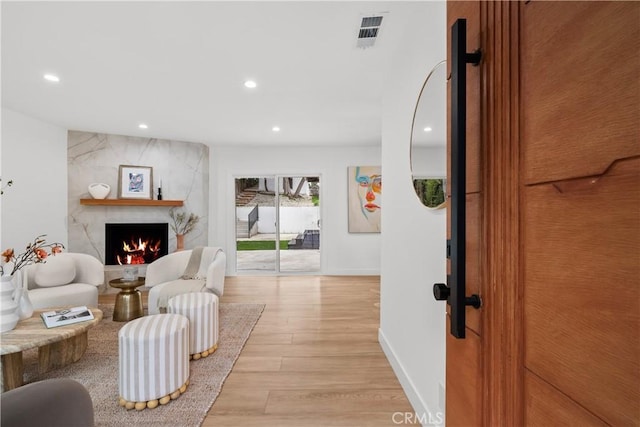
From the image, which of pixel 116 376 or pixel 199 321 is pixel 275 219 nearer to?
pixel 199 321

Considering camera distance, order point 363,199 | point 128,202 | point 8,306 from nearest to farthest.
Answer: point 8,306
point 128,202
point 363,199

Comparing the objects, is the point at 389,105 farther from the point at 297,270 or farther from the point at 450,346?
the point at 297,270

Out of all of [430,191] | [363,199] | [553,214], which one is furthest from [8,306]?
[363,199]

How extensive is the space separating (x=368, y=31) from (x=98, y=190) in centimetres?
476

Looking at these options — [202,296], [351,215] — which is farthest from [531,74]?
[351,215]

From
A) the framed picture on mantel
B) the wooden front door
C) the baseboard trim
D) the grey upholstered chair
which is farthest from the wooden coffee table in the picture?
the framed picture on mantel

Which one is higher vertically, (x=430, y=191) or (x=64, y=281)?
(x=430, y=191)

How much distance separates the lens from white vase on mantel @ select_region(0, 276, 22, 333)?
1.94 m

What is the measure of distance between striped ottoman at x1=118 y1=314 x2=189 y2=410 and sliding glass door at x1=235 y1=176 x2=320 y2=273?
3.76 metres

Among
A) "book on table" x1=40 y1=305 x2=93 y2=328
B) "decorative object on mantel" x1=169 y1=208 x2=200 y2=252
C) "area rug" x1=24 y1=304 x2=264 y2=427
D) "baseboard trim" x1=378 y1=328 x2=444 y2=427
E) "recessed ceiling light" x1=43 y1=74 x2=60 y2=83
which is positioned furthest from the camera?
"decorative object on mantel" x1=169 y1=208 x2=200 y2=252

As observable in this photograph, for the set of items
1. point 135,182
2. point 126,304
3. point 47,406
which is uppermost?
point 135,182

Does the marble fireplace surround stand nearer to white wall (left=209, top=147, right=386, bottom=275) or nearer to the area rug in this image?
white wall (left=209, top=147, right=386, bottom=275)

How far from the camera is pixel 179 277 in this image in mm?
3758

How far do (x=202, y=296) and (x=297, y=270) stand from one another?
321 cm
